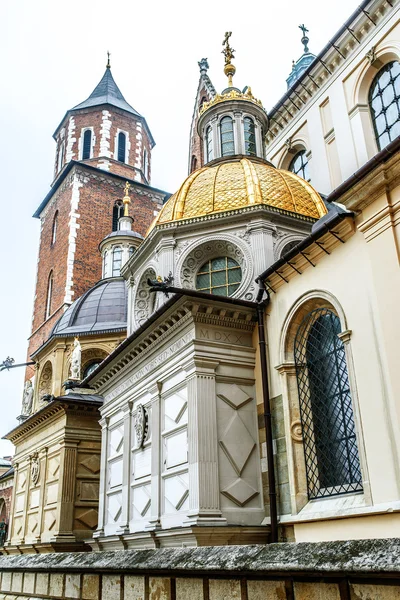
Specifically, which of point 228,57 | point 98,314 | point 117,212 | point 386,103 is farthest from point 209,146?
point 117,212

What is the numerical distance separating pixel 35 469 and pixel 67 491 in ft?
8.50

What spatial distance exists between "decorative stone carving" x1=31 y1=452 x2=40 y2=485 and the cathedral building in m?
0.18

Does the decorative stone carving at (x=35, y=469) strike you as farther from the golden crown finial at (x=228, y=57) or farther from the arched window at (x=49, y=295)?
the arched window at (x=49, y=295)

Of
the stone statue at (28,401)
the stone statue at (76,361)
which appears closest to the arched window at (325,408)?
the stone statue at (76,361)

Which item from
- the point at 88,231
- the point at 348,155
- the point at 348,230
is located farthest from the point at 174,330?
the point at 88,231

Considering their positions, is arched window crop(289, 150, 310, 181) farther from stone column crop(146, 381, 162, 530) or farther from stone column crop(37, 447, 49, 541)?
stone column crop(37, 447, 49, 541)

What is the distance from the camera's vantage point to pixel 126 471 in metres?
12.0

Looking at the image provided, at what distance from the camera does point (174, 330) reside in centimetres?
1088

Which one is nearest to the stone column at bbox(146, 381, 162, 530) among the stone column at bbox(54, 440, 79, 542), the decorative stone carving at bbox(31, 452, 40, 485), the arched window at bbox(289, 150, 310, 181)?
the stone column at bbox(54, 440, 79, 542)

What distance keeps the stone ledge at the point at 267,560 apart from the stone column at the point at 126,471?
6.55 meters

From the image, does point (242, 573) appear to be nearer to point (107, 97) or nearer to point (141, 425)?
point (141, 425)

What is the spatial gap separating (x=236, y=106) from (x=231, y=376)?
9.82 metres

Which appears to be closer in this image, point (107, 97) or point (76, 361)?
point (76, 361)

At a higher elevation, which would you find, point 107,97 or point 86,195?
point 107,97
